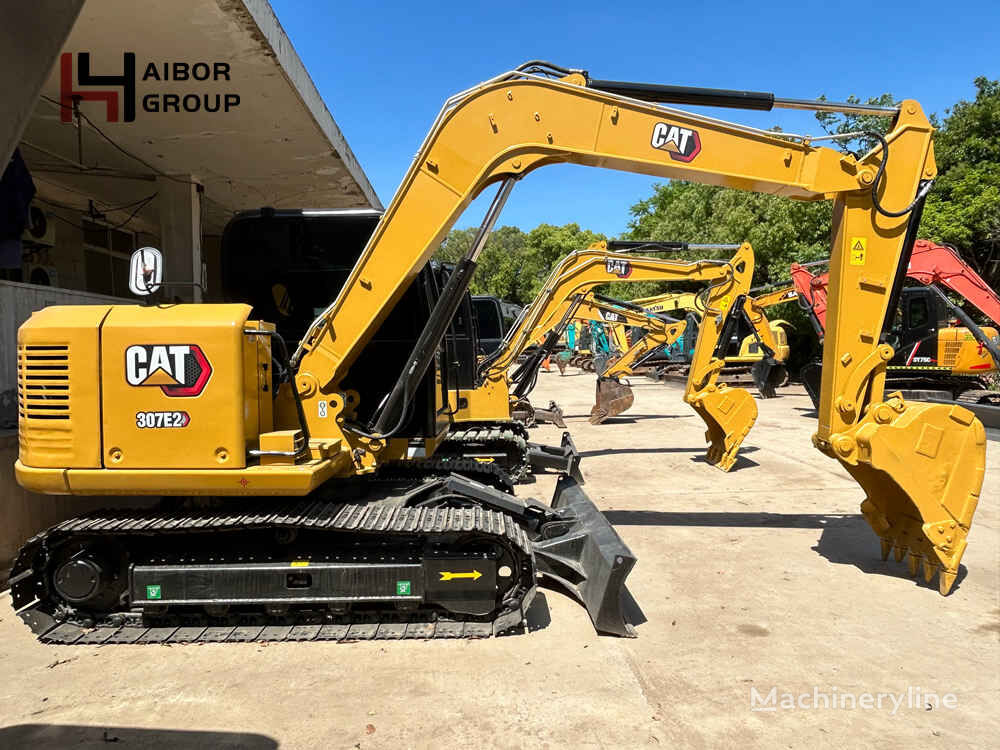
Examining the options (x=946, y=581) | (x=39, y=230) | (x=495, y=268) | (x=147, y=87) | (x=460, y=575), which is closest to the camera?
(x=460, y=575)

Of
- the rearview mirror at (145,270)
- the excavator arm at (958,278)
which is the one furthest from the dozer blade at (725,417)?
the rearview mirror at (145,270)

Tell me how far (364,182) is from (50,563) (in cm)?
942

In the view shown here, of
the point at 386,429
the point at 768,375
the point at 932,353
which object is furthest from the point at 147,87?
the point at 768,375

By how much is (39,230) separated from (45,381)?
27.7ft

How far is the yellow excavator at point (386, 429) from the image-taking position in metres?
3.74

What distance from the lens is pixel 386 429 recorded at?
4.33m

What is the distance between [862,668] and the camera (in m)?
3.49

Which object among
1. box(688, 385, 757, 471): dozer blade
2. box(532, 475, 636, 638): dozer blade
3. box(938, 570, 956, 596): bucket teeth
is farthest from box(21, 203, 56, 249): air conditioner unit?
box(938, 570, 956, 596): bucket teeth

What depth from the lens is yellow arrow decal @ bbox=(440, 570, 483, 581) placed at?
12.8 ft

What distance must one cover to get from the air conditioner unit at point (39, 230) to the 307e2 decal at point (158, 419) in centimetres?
832

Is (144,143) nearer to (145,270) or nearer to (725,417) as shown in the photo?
(145,270)

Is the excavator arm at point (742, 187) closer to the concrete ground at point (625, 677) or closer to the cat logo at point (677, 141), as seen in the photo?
the cat logo at point (677, 141)

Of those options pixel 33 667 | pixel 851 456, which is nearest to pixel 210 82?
pixel 33 667

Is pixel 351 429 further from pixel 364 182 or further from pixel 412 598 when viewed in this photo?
pixel 364 182
